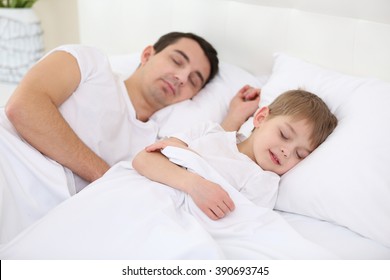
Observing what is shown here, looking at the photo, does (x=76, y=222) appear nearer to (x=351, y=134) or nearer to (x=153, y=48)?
(x=351, y=134)

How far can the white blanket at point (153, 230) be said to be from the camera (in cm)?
87

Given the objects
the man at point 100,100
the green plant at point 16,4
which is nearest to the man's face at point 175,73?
the man at point 100,100

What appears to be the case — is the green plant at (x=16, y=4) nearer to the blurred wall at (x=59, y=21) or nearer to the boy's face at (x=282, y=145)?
the blurred wall at (x=59, y=21)

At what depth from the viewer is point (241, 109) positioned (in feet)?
4.93

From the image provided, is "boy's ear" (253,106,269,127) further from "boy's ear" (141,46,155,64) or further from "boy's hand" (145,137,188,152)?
"boy's ear" (141,46,155,64)

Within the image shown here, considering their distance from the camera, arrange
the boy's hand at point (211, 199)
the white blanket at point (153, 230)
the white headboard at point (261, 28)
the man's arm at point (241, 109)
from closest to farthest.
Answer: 1. the white blanket at point (153, 230)
2. the boy's hand at point (211, 199)
3. the white headboard at point (261, 28)
4. the man's arm at point (241, 109)

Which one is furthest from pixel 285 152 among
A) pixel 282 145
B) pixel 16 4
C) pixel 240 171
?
pixel 16 4

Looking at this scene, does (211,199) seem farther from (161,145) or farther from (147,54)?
(147,54)

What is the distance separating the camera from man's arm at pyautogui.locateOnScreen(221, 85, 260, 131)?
4.87 ft

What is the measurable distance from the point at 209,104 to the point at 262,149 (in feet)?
1.51

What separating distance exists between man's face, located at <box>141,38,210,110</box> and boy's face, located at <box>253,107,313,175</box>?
0.51 metres

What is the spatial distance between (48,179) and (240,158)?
56 cm

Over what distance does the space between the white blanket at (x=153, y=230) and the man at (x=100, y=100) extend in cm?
28

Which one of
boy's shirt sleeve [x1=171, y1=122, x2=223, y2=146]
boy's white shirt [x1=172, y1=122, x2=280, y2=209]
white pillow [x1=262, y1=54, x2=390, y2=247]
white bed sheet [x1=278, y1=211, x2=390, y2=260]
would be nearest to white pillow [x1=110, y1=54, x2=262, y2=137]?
boy's shirt sleeve [x1=171, y1=122, x2=223, y2=146]
